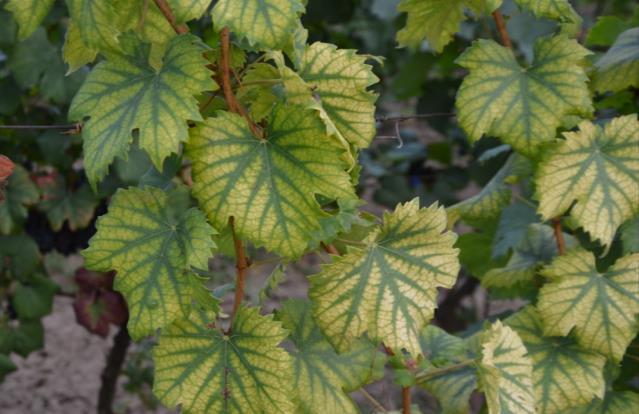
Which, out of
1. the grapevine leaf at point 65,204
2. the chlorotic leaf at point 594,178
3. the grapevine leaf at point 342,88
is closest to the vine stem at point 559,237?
the chlorotic leaf at point 594,178

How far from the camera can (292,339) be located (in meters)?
1.41

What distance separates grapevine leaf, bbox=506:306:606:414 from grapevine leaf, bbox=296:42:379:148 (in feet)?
1.78

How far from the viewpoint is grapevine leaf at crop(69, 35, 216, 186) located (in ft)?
3.77

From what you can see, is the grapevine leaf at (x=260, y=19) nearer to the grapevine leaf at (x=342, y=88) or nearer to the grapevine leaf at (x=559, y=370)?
the grapevine leaf at (x=342, y=88)

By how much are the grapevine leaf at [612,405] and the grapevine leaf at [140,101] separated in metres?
0.88

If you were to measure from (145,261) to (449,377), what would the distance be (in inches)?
23.8

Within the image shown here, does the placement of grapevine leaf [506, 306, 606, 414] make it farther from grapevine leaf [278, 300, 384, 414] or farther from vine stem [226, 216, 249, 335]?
vine stem [226, 216, 249, 335]

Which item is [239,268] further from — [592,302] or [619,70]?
[619,70]

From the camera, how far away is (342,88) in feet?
4.14

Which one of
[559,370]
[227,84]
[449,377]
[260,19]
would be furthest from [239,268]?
[559,370]

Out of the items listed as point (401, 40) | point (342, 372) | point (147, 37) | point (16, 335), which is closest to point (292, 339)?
point (342, 372)

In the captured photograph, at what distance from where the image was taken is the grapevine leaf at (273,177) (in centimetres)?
117

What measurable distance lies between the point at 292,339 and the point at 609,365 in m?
0.61

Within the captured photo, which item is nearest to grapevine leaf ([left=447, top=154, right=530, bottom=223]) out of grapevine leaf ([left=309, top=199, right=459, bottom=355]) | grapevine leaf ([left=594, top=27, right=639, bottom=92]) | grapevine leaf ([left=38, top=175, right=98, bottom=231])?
grapevine leaf ([left=594, top=27, right=639, bottom=92])
